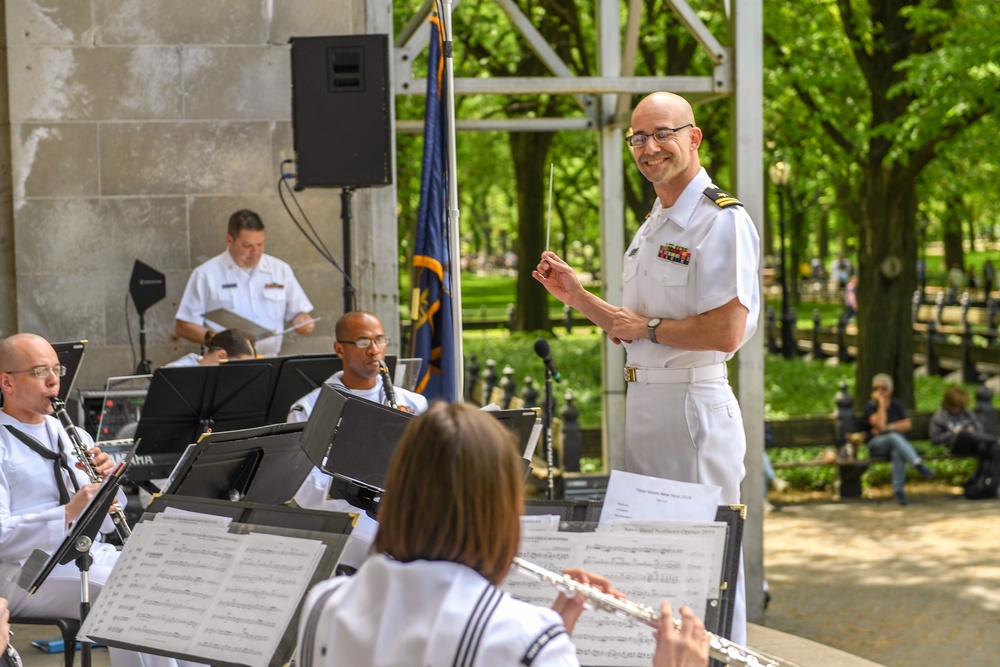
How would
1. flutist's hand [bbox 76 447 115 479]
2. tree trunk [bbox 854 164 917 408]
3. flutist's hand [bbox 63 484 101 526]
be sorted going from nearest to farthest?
flutist's hand [bbox 63 484 101 526] → flutist's hand [bbox 76 447 115 479] → tree trunk [bbox 854 164 917 408]

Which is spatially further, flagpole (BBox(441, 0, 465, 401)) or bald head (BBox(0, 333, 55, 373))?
flagpole (BBox(441, 0, 465, 401))

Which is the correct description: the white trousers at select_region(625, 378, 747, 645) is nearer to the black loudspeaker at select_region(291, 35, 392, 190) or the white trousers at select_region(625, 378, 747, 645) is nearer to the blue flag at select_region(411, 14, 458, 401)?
the blue flag at select_region(411, 14, 458, 401)

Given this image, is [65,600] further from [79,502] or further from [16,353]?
[16,353]

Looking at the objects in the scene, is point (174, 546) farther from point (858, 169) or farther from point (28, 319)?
point (858, 169)

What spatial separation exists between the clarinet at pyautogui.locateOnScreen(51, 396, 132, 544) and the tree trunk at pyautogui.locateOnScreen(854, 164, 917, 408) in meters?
12.4

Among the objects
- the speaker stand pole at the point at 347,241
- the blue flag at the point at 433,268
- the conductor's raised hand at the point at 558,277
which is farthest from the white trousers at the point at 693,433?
the speaker stand pole at the point at 347,241

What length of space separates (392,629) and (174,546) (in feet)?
4.78

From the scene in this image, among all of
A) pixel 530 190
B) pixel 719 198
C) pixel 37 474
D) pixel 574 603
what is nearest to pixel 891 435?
pixel 719 198

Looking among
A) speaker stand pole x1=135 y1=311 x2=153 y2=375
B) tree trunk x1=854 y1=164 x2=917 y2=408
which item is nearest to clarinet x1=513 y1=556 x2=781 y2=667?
speaker stand pole x1=135 y1=311 x2=153 y2=375

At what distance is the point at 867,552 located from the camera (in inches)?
422

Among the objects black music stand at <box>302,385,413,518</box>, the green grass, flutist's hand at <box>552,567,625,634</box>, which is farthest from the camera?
the green grass

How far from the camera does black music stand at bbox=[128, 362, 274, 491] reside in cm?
598

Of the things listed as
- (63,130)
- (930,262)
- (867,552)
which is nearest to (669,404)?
(63,130)

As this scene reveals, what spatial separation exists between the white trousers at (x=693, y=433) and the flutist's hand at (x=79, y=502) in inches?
82.1
